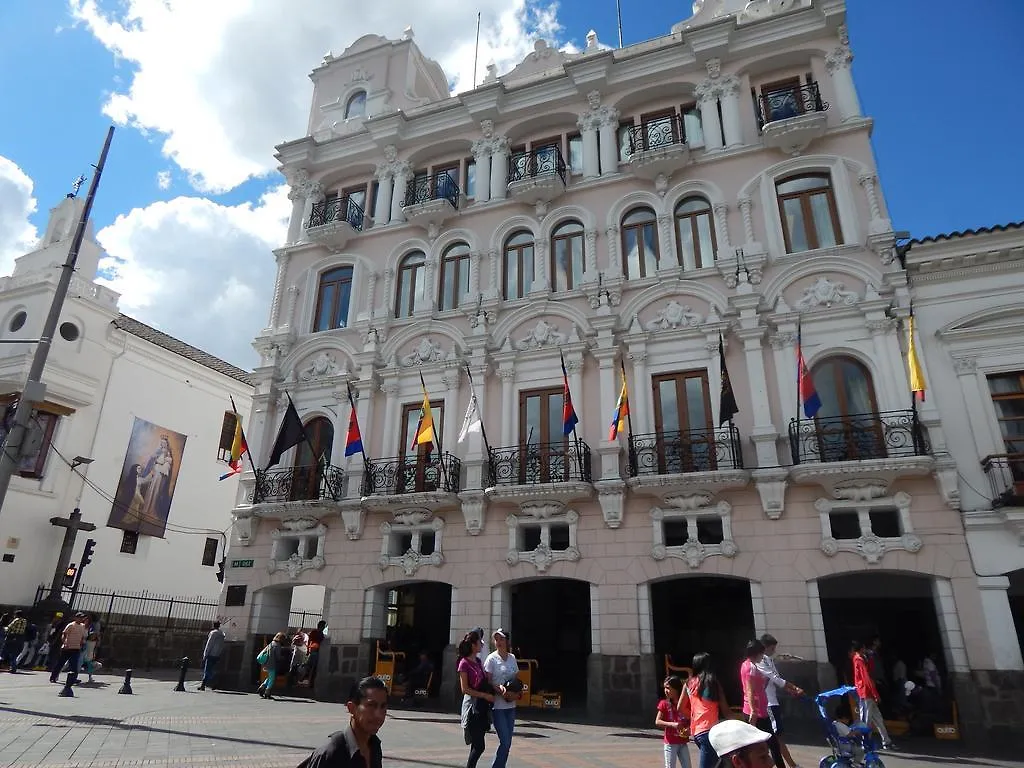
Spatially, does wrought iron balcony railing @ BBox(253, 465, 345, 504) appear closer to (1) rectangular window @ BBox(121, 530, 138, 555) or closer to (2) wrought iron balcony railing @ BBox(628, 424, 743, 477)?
(2) wrought iron balcony railing @ BBox(628, 424, 743, 477)

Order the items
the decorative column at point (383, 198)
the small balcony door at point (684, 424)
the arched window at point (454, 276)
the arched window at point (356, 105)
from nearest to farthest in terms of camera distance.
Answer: the small balcony door at point (684, 424) < the arched window at point (454, 276) < the decorative column at point (383, 198) < the arched window at point (356, 105)

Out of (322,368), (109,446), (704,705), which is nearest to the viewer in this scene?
(704,705)

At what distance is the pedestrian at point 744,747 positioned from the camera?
298cm

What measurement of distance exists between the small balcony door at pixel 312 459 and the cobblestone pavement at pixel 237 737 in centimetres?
566

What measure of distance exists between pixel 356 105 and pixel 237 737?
21.4 metres

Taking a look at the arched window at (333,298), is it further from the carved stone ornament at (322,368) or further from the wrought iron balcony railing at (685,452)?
the wrought iron balcony railing at (685,452)

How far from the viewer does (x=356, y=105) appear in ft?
82.0

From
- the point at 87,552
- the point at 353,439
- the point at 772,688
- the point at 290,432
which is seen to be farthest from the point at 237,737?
the point at 87,552

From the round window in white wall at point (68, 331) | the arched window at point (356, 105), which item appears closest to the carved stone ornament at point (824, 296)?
the arched window at point (356, 105)

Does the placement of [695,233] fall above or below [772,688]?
above

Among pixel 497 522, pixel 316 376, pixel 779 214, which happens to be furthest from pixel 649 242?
pixel 316 376

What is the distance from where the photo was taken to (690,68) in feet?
65.2

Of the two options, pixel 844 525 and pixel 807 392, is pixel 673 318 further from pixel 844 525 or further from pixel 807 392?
pixel 844 525

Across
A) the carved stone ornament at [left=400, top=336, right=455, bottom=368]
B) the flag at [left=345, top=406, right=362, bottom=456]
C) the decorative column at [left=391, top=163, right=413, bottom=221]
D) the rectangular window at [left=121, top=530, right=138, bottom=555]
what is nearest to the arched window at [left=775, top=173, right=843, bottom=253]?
the carved stone ornament at [left=400, top=336, right=455, bottom=368]
